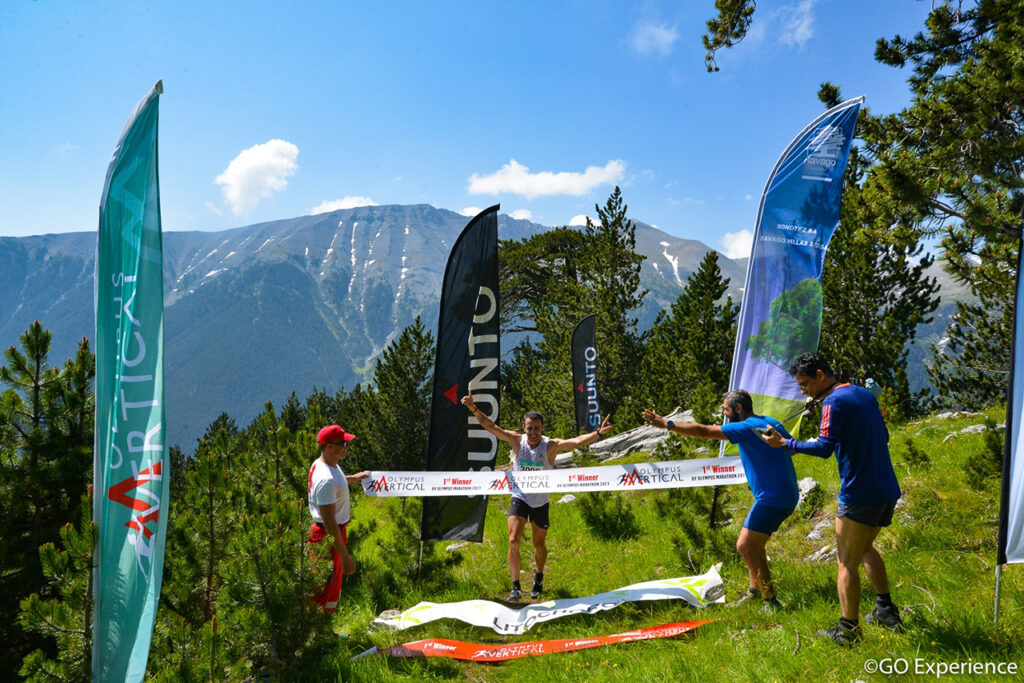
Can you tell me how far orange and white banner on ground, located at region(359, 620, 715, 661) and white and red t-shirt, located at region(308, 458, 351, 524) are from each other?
1280 millimetres

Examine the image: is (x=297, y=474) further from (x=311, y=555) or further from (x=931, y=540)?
(x=931, y=540)

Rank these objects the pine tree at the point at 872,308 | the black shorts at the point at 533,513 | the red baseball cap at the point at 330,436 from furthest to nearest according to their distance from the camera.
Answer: the pine tree at the point at 872,308
the black shorts at the point at 533,513
the red baseball cap at the point at 330,436

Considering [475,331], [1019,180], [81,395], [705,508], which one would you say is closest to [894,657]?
[705,508]

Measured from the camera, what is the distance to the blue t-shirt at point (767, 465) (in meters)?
4.83

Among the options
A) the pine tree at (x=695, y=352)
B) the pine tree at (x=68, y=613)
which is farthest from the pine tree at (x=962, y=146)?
the pine tree at (x=695, y=352)

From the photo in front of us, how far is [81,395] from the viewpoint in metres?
6.38

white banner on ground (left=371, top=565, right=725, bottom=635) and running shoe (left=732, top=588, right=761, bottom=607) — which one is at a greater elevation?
running shoe (left=732, top=588, right=761, bottom=607)

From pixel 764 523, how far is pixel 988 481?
369 cm

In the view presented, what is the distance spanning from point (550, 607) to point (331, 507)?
2574 millimetres

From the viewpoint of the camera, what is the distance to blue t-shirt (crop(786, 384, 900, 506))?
159 inches

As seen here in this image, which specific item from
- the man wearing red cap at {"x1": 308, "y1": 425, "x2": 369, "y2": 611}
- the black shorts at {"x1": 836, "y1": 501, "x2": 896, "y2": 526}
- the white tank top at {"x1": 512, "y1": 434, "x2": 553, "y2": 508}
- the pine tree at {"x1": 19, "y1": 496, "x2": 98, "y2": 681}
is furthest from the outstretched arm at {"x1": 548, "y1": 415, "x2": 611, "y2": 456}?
the pine tree at {"x1": 19, "y1": 496, "x2": 98, "y2": 681}

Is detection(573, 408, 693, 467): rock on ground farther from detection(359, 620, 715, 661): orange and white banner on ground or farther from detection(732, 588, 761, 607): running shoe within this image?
detection(359, 620, 715, 661): orange and white banner on ground

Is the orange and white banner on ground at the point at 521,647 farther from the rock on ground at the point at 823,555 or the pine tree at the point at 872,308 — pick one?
the pine tree at the point at 872,308

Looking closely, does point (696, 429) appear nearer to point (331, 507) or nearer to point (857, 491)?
point (857, 491)
